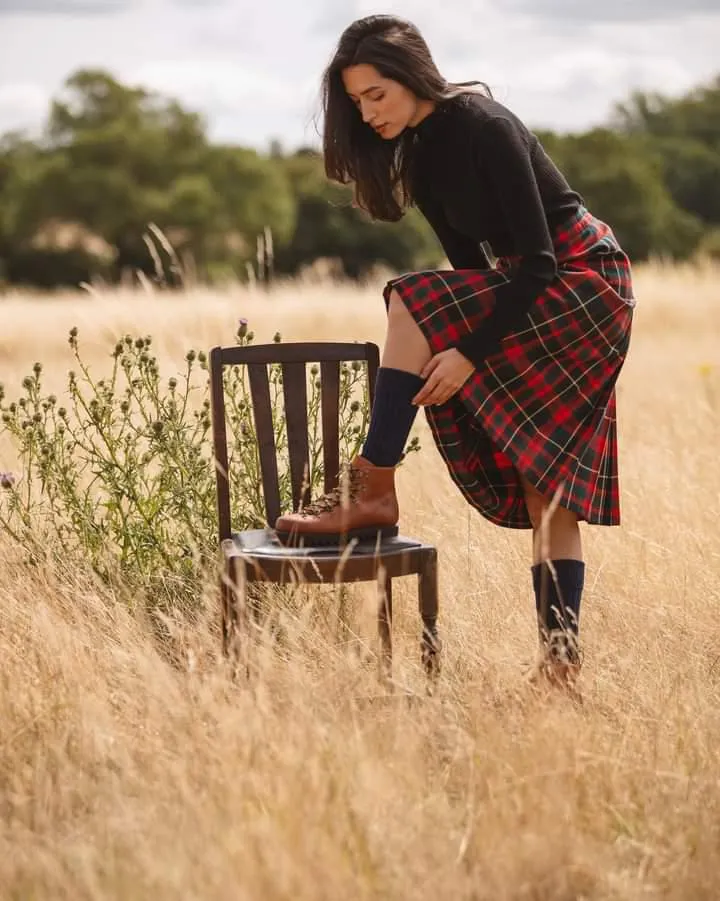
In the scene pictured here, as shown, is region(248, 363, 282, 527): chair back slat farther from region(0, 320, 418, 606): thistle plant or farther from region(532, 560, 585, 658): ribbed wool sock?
region(532, 560, 585, 658): ribbed wool sock

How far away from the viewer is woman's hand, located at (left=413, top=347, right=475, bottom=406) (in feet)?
9.48

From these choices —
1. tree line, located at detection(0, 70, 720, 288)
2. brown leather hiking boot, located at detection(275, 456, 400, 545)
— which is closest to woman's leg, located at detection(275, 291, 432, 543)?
brown leather hiking boot, located at detection(275, 456, 400, 545)

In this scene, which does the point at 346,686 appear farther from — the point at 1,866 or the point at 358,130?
the point at 358,130

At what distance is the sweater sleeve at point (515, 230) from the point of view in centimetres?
285

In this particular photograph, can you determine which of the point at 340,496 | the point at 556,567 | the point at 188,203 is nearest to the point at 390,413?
the point at 340,496

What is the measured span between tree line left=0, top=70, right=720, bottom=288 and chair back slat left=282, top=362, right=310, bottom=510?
3478 centimetres

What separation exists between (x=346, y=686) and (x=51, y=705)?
2.24ft

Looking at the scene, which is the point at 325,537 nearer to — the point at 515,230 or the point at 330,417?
the point at 330,417

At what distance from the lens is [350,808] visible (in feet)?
7.55

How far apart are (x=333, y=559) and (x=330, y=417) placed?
715 millimetres

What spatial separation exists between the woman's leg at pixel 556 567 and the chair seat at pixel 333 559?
38 centimetres

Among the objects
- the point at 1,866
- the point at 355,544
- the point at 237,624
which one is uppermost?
the point at 355,544

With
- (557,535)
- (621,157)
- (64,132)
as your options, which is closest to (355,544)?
(557,535)

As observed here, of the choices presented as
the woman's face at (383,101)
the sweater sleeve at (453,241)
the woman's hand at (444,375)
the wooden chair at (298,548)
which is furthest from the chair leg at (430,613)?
the woman's face at (383,101)
